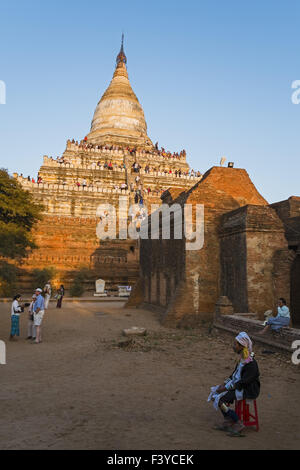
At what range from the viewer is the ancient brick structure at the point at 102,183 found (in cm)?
2814

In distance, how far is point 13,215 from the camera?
800 inches

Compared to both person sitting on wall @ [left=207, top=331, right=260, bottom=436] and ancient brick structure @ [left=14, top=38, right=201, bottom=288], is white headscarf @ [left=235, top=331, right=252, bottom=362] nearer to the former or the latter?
person sitting on wall @ [left=207, top=331, right=260, bottom=436]

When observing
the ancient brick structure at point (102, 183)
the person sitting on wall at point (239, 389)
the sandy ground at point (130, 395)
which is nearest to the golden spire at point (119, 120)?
the ancient brick structure at point (102, 183)

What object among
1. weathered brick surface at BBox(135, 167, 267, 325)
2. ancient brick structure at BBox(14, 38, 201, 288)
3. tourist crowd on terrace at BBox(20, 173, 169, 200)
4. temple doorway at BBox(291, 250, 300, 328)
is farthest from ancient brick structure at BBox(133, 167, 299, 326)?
tourist crowd on terrace at BBox(20, 173, 169, 200)

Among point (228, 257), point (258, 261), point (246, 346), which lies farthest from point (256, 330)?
point (246, 346)

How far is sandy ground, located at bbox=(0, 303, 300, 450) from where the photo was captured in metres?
4.21

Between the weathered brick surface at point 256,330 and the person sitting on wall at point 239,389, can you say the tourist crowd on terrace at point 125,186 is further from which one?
the person sitting on wall at point 239,389

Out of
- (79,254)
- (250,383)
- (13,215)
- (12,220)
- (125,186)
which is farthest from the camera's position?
(125,186)

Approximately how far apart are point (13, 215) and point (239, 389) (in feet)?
61.3

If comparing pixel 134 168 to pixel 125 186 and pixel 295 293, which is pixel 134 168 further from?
pixel 295 293

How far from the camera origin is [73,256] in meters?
28.2
